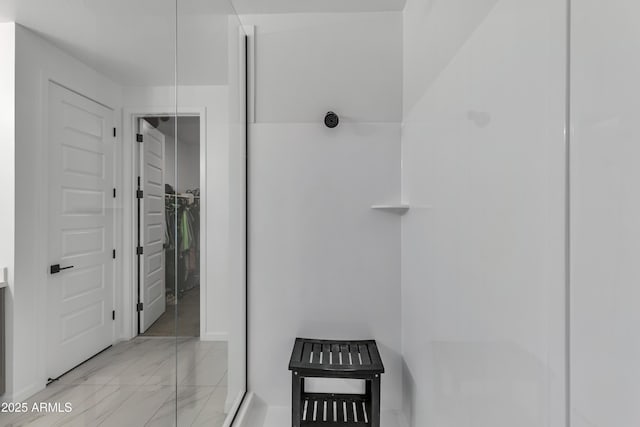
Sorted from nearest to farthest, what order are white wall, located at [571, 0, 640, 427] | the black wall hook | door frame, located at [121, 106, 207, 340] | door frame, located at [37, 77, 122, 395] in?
1. white wall, located at [571, 0, 640, 427]
2. door frame, located at [37, 77, 122, 395]
3. door frame, located at [121, 106, 207, 340]
4. the black wall hook

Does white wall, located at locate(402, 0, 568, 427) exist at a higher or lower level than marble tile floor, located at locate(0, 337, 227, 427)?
higher

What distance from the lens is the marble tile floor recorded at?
2.31ft

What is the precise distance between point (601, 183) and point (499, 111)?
0.40m

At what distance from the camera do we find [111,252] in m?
0.87

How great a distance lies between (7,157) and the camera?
0.57m

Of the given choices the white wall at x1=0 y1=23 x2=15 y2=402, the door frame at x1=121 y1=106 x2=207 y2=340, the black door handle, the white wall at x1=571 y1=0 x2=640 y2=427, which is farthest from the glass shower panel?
the white wall at x1=571 y1=0 x2=640 y2=427

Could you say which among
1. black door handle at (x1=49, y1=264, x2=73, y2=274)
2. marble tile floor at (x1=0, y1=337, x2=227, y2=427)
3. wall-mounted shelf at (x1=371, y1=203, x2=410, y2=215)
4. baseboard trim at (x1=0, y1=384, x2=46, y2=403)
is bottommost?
marble tile floor at (x1=0, y1=337, x2=227, y2=427)

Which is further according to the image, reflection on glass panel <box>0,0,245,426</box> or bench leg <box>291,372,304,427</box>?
bench leg <box>291,372,304,427</box>

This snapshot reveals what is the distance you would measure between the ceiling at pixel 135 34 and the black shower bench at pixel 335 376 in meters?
1.40

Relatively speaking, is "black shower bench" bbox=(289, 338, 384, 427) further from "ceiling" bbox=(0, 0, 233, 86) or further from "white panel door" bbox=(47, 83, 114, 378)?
"ceiling" bbox=(0, 0, 233, 86)

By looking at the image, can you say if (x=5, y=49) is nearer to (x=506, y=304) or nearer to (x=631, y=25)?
(x=631, y=25)

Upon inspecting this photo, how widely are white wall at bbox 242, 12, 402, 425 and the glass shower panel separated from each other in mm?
151

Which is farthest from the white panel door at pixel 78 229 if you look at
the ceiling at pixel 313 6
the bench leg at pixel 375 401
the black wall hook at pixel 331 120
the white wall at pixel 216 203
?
the ceiling at pixel 313 6

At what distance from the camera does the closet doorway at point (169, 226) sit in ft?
3.47
